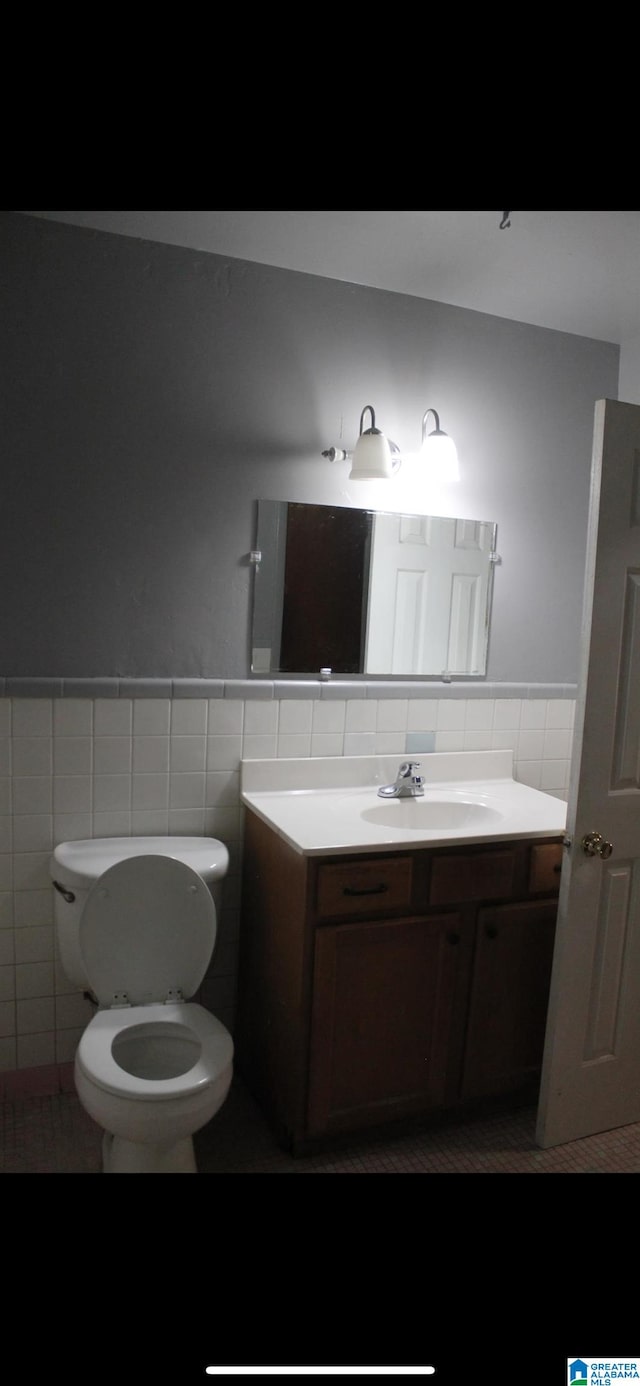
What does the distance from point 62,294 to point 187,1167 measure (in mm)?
2070

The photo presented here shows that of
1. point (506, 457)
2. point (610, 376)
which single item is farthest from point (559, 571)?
point (610, 376)

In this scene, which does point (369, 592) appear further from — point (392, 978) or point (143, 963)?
point (143, 963)

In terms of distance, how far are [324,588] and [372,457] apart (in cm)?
39

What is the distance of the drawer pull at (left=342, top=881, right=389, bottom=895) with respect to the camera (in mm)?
1895

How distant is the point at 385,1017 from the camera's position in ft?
6.51

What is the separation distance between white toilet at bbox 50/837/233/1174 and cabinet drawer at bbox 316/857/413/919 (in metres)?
0.29

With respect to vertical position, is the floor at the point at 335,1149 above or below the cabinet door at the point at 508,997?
below

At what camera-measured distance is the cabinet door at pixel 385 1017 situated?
1.91 m

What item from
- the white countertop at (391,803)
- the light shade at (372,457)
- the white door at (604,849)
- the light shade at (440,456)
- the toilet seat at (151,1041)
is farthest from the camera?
the light shade at (440,456)

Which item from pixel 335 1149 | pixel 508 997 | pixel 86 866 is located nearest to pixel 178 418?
pixel 86 866

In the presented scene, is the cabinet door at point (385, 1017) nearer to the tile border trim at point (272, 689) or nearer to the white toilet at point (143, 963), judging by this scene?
the white toilet at point (143, 963)

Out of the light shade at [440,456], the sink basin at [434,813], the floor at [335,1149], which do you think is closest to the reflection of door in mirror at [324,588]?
the light shade at [440,456]

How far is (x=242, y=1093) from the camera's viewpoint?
225 cm
